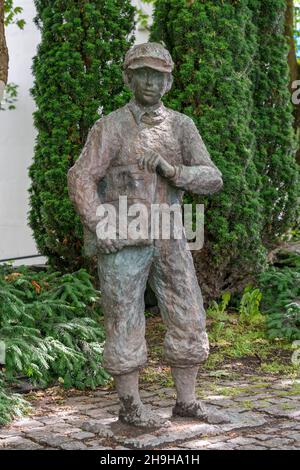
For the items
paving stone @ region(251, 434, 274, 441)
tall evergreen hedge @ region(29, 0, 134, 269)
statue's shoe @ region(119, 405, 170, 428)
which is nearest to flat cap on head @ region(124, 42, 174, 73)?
statue's shoe @ region(119, 405, 170, 428)

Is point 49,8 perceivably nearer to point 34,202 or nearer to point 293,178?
point 34,202

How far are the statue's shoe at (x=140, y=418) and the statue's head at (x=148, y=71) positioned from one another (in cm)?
197

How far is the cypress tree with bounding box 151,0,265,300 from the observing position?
8.51 metres

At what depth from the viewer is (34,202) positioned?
8.97 m

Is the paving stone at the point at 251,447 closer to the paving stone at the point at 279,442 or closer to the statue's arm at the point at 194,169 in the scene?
the paving stone at the point at 279,442

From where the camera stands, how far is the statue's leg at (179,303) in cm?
520

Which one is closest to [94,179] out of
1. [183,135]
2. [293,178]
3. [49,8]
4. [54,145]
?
[183,135]

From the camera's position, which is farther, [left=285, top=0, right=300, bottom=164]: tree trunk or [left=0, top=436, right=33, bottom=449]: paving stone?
[left=285, top=0, right=300, bottom=164]: tree trunk

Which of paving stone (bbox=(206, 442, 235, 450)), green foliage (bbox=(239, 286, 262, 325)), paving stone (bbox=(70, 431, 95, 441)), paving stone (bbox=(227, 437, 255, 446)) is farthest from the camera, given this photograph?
green foliage (bbox=(239, 286, 262, 325))

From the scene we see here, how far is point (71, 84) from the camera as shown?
8.38m

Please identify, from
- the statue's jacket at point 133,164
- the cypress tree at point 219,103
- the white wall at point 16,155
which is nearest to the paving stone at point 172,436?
the statue's jacket at point 133,164

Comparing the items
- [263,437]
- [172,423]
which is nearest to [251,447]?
[263,437]

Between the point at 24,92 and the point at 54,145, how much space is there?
4.51 meters

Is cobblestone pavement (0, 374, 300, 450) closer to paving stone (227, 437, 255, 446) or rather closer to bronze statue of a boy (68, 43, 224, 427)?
paving stone (227, 437, 255, 446)
